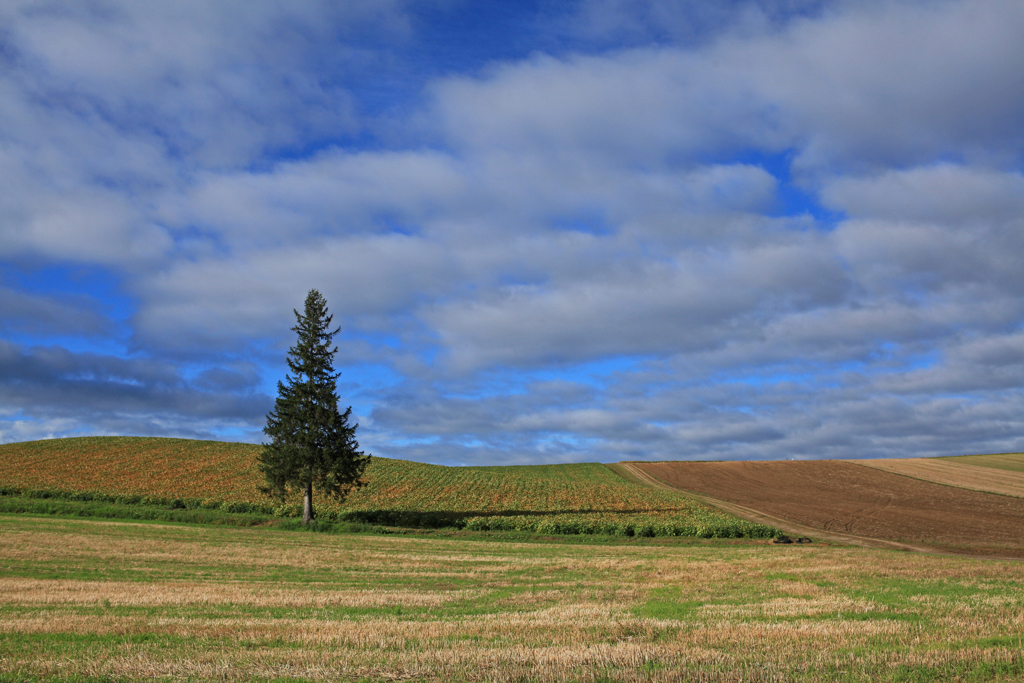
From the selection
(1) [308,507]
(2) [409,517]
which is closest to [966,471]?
(2) [409,517]

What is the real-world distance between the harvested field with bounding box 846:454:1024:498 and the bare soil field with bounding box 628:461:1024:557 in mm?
3030

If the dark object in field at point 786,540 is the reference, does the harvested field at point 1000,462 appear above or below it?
above

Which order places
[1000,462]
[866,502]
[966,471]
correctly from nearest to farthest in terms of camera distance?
[866,502]
[966,471]
[1000,462]

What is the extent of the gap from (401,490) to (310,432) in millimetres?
17767

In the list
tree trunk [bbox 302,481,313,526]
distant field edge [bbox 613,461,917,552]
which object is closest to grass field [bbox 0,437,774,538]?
→ distant field edge [bbox 613,461,917,552]

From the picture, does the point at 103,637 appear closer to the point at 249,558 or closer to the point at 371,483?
the point at 249,558

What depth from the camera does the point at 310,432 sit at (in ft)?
158

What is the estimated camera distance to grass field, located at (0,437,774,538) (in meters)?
47.1

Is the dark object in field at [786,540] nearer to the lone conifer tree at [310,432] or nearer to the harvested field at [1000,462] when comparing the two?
the lone conifer tree at [310,432]

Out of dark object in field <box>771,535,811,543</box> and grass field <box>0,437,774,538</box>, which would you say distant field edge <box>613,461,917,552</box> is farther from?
grass field <box>0,437,774,538</box>

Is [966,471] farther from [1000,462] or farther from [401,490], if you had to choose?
[401,490]

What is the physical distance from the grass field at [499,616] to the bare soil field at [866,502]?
19.9 meters

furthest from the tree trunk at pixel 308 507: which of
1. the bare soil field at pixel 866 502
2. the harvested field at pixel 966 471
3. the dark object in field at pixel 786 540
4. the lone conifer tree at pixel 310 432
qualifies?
the harvested field at pixel 966 471

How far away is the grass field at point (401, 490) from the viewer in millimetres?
47094
